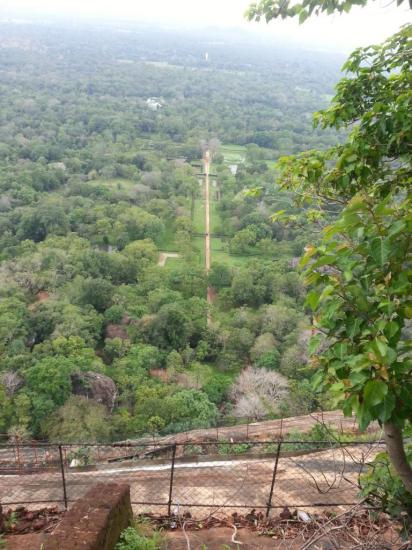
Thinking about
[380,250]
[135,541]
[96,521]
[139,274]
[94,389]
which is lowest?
[139,274]

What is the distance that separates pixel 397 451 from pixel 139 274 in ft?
91.1

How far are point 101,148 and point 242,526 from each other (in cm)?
5672

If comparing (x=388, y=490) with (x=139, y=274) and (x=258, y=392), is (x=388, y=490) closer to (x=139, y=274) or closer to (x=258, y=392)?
(x=258, y=392)

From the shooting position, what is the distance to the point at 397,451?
2.90 metres

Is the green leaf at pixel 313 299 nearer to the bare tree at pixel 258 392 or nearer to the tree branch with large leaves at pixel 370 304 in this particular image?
the tree branch with large leaves at pixel 370 304

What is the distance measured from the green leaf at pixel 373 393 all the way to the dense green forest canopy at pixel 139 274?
1.13 metres

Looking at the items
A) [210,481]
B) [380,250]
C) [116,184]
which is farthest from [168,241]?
[380,250]

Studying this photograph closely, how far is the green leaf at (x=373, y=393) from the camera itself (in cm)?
228

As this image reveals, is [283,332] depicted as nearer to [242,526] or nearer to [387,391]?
[242,526]

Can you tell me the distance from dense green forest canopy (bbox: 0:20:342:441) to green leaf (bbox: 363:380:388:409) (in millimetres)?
1126

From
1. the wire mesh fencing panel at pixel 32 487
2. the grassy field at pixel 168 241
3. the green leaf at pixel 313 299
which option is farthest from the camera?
the grassy field at pixel 168 241

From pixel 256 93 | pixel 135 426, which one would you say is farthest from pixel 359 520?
pixel 256 93

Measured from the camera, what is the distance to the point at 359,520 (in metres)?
4.72

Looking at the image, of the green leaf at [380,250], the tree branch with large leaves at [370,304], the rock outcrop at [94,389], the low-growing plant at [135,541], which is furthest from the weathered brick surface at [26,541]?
the rock outcrop at [94,389]
